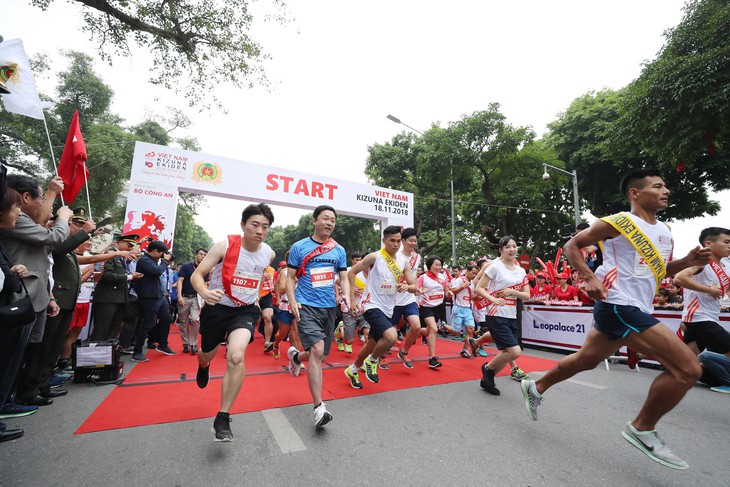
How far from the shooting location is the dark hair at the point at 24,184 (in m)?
2.97

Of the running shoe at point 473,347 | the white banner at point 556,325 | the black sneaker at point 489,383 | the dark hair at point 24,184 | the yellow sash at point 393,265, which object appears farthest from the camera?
the white banner at point 556,325

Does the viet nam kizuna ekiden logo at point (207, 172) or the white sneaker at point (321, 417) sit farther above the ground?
the viet nam kizuna ekiden logo at point (207, 172)

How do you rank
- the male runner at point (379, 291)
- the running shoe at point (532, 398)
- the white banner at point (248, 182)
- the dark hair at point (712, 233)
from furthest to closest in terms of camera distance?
the white banner at point (248, 182) < the male runner at point (379, 291) < the dark hair at point (712, 233) < the running shoe at point (532, 398)

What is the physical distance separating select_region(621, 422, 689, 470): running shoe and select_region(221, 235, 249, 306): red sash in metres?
3.14

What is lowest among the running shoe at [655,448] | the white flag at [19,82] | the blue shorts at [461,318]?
the running shoe at [655,448]

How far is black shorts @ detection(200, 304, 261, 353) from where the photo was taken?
10.2 feet

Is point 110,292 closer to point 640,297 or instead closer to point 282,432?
point 282,432

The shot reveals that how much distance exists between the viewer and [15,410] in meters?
3.30

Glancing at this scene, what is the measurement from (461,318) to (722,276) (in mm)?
4297

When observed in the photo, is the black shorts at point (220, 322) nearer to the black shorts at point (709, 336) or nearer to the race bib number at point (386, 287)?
the race bib number at point (386, 287)

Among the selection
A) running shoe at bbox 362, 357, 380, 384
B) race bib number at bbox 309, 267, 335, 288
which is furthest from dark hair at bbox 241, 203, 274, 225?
running shoe at bbox 362, 357, 380, 384

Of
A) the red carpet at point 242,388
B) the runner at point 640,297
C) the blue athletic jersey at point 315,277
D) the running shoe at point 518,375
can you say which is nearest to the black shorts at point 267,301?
the red carpet at point 242,388

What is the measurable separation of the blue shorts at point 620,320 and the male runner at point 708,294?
2435 millimetres

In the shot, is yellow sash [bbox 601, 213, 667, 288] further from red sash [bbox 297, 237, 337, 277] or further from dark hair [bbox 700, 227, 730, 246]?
red sash [bbox 297, 237, 337, 277]
